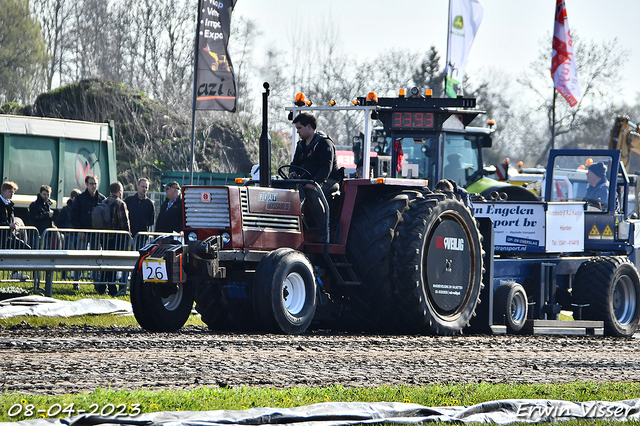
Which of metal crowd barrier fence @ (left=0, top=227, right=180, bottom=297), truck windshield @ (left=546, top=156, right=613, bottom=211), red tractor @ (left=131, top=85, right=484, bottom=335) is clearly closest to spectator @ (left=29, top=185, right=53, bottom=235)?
metal crowd barrier fence @ (left=0, top=227, right=180, bottom=297)

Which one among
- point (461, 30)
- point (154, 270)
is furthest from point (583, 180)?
point (461, 30)

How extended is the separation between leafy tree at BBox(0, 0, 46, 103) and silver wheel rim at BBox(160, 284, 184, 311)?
3423cm

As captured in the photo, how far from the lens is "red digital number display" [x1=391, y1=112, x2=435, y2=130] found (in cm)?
1362

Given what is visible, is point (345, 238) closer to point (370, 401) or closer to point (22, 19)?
point (370, 401)

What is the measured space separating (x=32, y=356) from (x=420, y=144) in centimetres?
901

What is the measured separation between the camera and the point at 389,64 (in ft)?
183

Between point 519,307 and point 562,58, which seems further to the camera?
point 562,58

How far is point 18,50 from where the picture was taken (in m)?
41.6

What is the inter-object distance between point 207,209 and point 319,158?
1.49 meters

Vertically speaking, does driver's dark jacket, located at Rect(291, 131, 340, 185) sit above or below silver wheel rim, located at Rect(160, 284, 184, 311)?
above

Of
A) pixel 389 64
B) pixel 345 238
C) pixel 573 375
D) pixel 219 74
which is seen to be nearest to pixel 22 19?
pixel 389 64

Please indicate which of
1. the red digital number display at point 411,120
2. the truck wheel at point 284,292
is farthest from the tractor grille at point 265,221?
the red digital number display at point 411,120

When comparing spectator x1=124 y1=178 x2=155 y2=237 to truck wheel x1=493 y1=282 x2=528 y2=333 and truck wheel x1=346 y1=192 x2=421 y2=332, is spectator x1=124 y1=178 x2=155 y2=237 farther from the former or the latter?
truck wheel x1=493 y1=282 x2=528 y2=333

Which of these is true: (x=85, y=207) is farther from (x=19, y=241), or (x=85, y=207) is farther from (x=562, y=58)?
(x=562, y=58)
